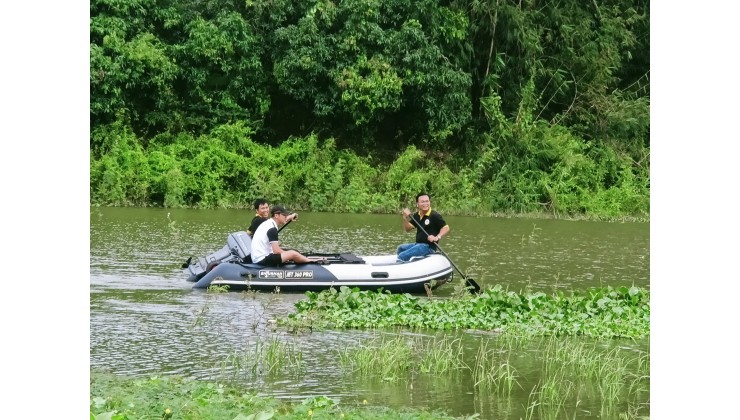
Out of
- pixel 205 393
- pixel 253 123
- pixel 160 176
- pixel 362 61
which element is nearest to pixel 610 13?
pixel 362 61

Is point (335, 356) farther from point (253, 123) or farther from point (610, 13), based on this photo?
point (610, 13)

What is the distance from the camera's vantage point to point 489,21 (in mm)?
25438

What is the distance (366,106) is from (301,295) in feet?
41.8

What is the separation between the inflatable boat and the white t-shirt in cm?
14

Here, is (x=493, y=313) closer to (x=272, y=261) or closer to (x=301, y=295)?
(x=301, y=295)

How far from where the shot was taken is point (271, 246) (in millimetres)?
11789

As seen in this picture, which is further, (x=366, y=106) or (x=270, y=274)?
(x=366, y=106)

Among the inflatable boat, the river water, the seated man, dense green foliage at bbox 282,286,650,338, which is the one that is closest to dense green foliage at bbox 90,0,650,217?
the river water

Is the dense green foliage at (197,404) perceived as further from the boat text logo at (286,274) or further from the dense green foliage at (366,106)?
the dense green foliage at (366,106)

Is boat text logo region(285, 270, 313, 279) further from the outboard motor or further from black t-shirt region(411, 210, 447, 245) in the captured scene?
black t-shirt region(411, 210, 447, 245)

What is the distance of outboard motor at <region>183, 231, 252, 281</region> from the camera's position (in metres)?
12.1

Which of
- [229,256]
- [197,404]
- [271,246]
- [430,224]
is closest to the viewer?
[197,404]

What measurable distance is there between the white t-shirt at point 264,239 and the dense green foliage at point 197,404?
460 cm

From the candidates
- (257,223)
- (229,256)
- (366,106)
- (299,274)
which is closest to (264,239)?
(299,274)
